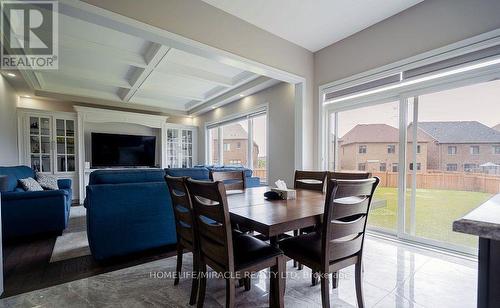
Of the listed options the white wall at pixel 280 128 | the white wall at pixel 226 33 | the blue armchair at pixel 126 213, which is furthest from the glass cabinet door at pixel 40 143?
the white wall at pixel 280 128

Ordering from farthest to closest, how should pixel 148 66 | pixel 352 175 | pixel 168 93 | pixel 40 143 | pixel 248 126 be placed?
pixel 168 93
pixel 248 126
pixel 40 143
pixel 148 66
pixel 352 175

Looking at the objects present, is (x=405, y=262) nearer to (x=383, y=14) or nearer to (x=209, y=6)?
(x=383, y=14)

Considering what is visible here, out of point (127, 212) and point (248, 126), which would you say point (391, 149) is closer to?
point (248, 126)

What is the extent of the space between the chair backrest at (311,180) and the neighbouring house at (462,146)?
4.68ft

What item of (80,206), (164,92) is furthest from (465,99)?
(80,206)

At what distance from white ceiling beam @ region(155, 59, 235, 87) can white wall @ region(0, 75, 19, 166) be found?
266cm

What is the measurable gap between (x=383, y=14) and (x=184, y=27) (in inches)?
94.1

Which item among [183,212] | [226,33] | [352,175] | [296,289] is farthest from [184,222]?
[226,33]

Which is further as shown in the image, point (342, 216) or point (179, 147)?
point (179, 147)

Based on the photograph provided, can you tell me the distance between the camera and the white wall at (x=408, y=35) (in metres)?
2.14

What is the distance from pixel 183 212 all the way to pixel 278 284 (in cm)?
84

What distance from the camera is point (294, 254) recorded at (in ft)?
4.98

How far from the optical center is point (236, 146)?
572 cm

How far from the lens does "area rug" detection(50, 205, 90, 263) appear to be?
2412 mm
